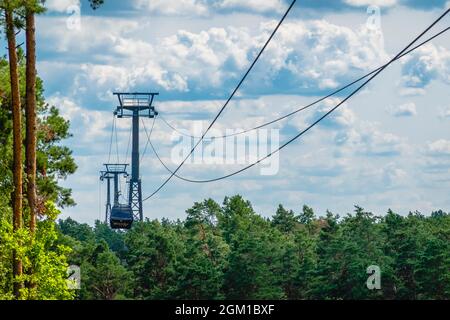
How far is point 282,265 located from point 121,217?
162 ft

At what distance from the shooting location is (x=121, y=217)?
73.3 metres

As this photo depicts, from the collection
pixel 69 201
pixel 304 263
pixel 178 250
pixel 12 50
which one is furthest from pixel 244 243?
pixel 12 50

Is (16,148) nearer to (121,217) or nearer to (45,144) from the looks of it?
(45,144)

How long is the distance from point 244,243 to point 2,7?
272ft

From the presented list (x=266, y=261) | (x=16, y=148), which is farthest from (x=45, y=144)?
(x=266, y=261)

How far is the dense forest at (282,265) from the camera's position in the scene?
110 meters

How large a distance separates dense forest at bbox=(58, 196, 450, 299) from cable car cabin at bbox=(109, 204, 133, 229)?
128 ft

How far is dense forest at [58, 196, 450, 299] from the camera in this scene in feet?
361

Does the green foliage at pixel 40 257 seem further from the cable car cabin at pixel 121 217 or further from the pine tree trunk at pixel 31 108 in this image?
the cable car cabin at pixel 121 217

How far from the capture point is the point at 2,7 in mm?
35656

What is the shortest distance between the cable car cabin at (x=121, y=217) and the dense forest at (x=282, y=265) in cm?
3893

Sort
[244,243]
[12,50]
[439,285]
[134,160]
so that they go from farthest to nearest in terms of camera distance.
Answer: [244,243] → [439,285] → [134,160] → [12,50]
